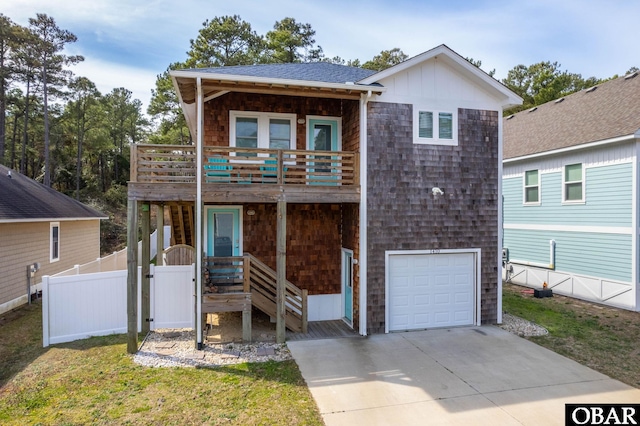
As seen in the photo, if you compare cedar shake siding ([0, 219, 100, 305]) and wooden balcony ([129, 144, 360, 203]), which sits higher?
wooden balcony ([129, 144, 360, 203])

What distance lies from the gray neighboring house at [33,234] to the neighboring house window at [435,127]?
475 inches

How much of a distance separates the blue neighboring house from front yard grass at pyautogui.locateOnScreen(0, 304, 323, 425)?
11.1 m

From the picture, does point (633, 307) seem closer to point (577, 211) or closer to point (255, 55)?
point (577, 211)

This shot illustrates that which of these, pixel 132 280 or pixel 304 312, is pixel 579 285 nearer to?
pixel 304 312

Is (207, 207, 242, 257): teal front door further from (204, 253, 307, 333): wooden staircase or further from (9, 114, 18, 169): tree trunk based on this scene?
(9, 114, 18, 169): tree trunk

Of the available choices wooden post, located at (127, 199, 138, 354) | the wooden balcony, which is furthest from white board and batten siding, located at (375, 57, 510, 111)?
wooden post, located at (127, 199, 138, 354)

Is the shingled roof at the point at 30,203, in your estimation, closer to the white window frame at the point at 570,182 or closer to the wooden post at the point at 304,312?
the wooden post at the point at 304,312

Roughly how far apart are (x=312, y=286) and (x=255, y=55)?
2339 centimetres

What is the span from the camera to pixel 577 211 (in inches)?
523

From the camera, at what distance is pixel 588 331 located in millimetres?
9328

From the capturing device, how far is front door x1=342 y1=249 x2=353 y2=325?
9984 millimetres

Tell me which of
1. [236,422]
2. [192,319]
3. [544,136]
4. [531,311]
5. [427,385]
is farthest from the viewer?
[544,136]

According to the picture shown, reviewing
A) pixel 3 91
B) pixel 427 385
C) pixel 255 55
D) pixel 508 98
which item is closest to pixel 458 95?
pixel 508 98

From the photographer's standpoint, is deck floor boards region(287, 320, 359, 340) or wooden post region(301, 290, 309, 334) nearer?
deck floor boards region(287, 320, 359, 340)
